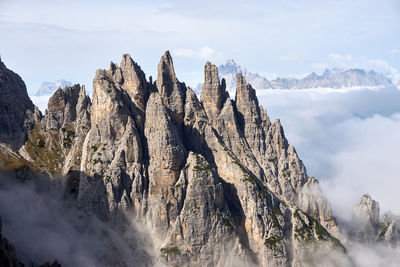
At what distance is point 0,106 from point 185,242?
12201 centimetres

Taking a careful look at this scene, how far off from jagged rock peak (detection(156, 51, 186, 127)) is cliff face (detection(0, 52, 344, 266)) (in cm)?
54

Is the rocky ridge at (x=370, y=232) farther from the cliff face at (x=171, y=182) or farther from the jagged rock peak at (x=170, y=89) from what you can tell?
the jagged rock peak at (x=170, y=89)

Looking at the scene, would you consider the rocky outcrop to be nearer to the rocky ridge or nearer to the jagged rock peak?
the jagged rock peak

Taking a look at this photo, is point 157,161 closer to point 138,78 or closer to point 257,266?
point 138,78

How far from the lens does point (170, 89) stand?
196m

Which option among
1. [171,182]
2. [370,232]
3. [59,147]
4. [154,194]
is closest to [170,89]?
[171,182]

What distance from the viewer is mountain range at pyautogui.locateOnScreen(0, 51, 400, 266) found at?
504ft

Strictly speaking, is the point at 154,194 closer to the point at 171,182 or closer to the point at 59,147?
the point at 171,182

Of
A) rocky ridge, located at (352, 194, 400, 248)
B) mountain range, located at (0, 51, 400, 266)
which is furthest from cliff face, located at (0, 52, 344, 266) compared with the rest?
rocky ridge, located at (352, 194, 400, 248)

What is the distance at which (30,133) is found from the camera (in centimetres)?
19975

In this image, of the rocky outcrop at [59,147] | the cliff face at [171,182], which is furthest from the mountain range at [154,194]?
the rocky outcrop at [59,147]

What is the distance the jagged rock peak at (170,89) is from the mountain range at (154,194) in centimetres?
70

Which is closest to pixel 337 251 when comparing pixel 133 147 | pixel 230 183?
pixel 230 183

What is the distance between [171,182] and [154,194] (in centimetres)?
941
